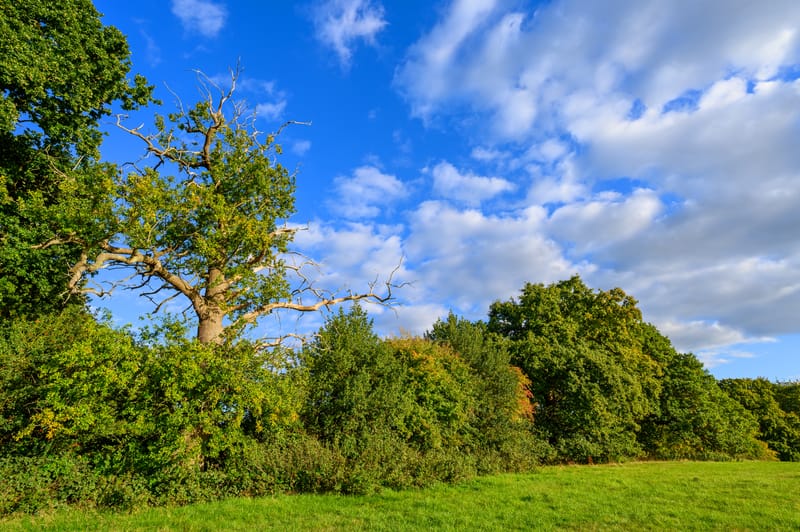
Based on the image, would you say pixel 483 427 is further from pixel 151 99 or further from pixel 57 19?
pixel 57 19

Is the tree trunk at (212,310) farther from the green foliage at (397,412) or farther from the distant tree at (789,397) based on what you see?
the distant tree at (789,397)

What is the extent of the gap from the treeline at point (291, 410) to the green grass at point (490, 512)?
48.2 inches

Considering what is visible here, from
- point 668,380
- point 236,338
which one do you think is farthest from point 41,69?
point 668,380

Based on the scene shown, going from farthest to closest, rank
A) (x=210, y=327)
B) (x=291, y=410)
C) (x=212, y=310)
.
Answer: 1. (x=212, y=310)
2. (x=210, y=327)
3. (x=291, y=410)

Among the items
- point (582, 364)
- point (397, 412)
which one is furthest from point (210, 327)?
point (582, 364)

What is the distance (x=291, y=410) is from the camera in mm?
15430

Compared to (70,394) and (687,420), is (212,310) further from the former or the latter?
(687,420)

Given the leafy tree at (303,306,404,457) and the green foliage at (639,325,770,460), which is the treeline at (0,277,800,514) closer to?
the leafy tree at (303,306,404,457)

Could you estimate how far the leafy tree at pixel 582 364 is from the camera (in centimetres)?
3122

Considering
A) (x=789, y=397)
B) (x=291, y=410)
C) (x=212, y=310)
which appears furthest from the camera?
(x=789, y=397)

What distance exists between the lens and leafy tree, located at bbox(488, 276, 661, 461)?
1229 inches

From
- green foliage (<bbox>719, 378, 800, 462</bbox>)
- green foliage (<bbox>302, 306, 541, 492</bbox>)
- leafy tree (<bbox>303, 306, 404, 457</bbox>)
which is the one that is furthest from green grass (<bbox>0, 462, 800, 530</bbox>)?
green foliage (<bbox>719, 378, 800, 462</bbox>)

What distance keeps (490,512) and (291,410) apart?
7332 mm

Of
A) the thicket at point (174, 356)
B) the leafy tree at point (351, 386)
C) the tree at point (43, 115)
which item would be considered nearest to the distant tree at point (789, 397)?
the thicket at point (174, 356)
